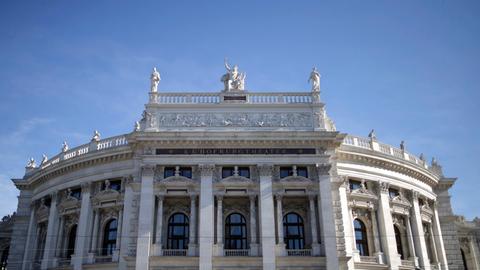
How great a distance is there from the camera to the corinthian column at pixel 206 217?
3306 cm

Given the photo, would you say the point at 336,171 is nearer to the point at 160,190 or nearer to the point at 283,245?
the point at 283,245

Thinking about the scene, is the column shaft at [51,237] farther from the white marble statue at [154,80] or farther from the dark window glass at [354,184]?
the dark window glass at [354,184]

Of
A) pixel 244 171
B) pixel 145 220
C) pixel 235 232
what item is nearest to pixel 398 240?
pixel 235 232

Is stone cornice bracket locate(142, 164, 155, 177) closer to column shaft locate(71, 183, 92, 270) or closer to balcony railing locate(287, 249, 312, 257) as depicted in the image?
column shaft locate(71, 183, 92, 270)

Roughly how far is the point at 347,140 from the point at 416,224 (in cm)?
925

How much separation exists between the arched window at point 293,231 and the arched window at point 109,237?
533 inches

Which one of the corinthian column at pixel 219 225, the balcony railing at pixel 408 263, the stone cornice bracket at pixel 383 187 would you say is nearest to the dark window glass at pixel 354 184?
the stone cornice bracket at pixel 383 187

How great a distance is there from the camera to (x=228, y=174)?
36.2 metres

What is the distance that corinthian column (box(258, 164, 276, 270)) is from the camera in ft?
109

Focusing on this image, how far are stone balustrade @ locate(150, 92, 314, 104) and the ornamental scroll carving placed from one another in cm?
122

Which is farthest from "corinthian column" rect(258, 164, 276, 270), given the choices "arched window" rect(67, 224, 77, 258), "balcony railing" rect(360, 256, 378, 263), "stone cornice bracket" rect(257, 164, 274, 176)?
"arched window" rect(67, 224, 77, 258)

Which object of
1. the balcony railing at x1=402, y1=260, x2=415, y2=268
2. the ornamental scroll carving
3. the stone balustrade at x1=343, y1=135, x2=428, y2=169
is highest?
the ornamental scroll carving

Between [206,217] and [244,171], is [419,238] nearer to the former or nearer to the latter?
[244,171]

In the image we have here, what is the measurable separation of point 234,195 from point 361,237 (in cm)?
1106
